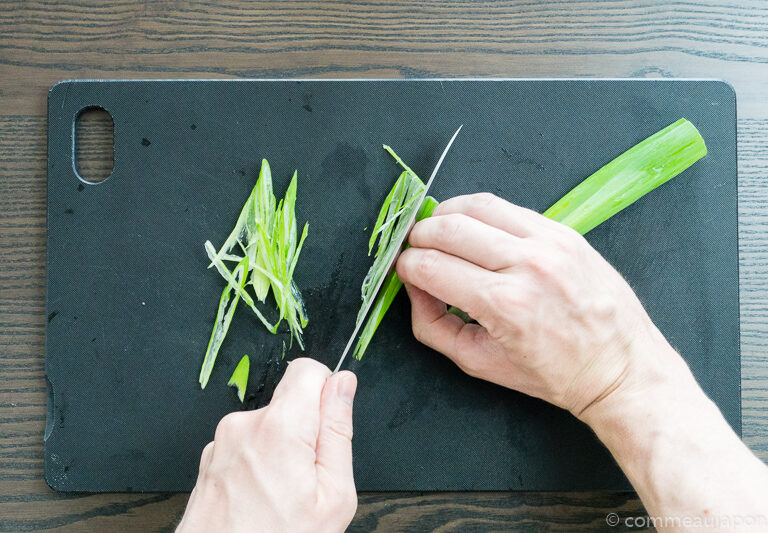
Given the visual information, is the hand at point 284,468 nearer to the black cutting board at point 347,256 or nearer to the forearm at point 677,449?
the black cutting board at point 347,256

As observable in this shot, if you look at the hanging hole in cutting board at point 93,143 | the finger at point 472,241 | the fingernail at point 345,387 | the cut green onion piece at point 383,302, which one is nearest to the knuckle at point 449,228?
the finger at point 472,241

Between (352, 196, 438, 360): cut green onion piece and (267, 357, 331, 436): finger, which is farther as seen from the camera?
(352, 196, 438, 360): cut green onion piece

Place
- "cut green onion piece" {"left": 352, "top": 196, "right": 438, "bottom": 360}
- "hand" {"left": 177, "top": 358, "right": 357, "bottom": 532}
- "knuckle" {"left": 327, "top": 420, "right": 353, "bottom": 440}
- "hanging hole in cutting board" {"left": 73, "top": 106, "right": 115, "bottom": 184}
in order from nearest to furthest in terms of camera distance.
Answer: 1. "hand" {"left": 177, "top": 358, "right": 357, "bottom": 532}
2. "knuckle" {"left": 327, "top": 420, "right": 353, "bottom": 440}
3. "cut green onion piece" {"left": 352, "top": 196, "right": 438, "bottom": 360}
4. "hanging hole in cutting board" {"left": 73, "top": 106, "right": 115, "bottom": 184}

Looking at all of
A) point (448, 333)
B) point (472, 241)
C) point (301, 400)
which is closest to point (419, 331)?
point (448, 333)

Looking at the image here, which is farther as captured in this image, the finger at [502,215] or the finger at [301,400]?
the finger at [502,215]

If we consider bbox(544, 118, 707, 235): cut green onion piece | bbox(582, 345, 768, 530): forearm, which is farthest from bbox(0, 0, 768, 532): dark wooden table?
bbox(582, 345, 768, 530): forearm

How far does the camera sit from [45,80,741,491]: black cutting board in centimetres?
172

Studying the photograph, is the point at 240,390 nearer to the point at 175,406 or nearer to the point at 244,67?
the point at 175,406

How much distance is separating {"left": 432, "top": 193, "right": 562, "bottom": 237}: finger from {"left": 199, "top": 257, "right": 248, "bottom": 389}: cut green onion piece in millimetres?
630

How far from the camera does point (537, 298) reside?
1.42 meters

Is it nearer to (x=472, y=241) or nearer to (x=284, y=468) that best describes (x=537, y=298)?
(x=472, y=241)

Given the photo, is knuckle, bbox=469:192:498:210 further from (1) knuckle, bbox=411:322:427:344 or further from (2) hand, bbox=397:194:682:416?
(1) knuckle, bbox=411:322:427:344

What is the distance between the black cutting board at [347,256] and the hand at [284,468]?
0.38 metres

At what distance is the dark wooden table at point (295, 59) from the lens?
69.8 inches
